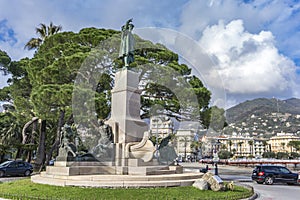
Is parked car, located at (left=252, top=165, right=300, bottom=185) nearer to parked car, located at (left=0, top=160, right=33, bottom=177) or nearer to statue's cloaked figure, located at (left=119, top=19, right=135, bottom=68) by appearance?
statue's cloaked figure, located at (left=119, top=19, right=135, bottom=68)

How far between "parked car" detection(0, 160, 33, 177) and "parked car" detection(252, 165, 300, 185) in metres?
16.1

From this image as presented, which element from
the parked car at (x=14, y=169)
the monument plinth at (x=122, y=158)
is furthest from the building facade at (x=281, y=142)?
the monument plinth at (x=122, y=158)

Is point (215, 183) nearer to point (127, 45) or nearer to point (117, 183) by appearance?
point (117, 183)

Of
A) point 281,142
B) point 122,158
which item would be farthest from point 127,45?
point 281,142

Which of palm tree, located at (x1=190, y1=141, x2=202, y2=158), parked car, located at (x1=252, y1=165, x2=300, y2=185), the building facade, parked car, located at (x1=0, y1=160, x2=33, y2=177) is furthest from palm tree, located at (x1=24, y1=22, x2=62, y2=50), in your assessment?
the building facade

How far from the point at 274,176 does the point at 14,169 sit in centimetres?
1745

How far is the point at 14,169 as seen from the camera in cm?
2114

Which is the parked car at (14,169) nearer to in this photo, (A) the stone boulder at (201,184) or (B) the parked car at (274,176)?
(A) the stone boulder at (201,184)

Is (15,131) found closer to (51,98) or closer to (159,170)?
(51,98)

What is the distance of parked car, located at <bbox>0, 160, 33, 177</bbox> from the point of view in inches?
808

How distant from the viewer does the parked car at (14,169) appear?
20.5 m

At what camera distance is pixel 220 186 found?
11164mm

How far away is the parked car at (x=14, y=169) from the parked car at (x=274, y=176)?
632 inches

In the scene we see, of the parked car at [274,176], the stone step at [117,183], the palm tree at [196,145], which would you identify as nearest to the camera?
the stone step at [117,183]
